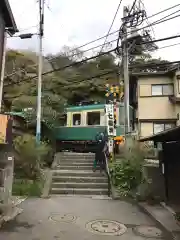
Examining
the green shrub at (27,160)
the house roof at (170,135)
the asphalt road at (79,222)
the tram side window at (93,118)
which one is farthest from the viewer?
the tram side window at (93,118)

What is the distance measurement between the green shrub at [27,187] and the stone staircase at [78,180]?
704 mm

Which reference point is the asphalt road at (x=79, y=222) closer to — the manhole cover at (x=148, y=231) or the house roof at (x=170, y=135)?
the manhole cover at (x=148, y=231)

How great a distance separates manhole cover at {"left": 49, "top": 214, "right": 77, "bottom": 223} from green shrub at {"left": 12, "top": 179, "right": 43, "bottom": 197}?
121 inches

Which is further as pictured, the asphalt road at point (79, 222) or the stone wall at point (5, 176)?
the stone wall at point (5, 176)

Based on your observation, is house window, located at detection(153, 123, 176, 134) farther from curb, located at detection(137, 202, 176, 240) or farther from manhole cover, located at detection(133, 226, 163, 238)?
manhole cover, located at detection(133, 226, 163, 238)

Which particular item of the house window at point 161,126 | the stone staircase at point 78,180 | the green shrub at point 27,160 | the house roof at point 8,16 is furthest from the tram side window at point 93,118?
the house roof at point 8,16

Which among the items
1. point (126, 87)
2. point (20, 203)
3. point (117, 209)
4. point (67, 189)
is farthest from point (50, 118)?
point (117, 209)

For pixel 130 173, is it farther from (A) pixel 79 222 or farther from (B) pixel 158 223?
(A) pixel 79 222

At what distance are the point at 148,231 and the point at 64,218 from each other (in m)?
2.54

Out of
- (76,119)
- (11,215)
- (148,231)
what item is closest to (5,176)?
(11,215)

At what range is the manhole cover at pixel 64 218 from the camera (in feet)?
23.1

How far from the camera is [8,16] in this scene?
8727 millimetres

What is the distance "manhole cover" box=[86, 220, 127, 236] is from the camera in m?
6.17

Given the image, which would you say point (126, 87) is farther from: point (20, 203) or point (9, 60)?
point (9, 60)
